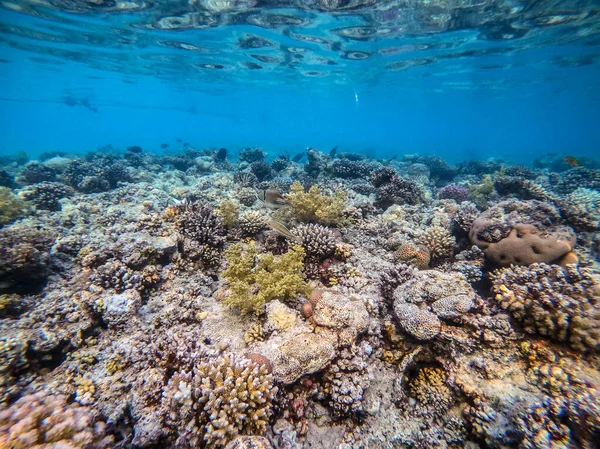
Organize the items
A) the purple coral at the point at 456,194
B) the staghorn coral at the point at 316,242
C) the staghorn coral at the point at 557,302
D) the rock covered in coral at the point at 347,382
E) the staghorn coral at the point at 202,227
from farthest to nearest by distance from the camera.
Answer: the purple coral at the point at 456,194 → the staghorn coral at the point at 202,227 → the staghorn coral at the point at 316,242 → the rock covered in coral at the point at 347,382 → the staghorn coral at the point at 557,302

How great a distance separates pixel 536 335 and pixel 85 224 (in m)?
10.8

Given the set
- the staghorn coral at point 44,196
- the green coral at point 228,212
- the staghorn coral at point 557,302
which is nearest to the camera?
the staghorn coral at point 557,302

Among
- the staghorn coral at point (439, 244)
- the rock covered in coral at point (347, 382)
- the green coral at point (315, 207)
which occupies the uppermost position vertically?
the green coral at point (315, 207)

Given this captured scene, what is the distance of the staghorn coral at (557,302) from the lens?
3.25 metres

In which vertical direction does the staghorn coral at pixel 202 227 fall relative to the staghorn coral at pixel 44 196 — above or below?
below

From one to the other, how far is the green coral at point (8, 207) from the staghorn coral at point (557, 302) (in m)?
12.6

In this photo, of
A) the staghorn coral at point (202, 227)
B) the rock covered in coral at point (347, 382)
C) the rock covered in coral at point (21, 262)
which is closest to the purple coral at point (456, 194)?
the staghorn coral at point (202, 227)

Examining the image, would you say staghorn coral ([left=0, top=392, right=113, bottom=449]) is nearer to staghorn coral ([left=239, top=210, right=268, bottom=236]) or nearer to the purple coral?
staghorn coral ([left=239, top=210, right=268, bottom=236])

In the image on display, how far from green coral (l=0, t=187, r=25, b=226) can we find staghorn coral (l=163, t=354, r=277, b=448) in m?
8.88

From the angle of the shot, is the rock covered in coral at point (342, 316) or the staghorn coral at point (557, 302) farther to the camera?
the rock covered in coral at point (342, 316)

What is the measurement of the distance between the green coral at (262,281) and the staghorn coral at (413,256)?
2.36 m

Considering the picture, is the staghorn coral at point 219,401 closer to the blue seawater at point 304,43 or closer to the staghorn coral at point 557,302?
the staghorn coral at point 557,302

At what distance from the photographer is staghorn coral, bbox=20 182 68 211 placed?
955cm

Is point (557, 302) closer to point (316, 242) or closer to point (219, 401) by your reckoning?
point (316, 242)
